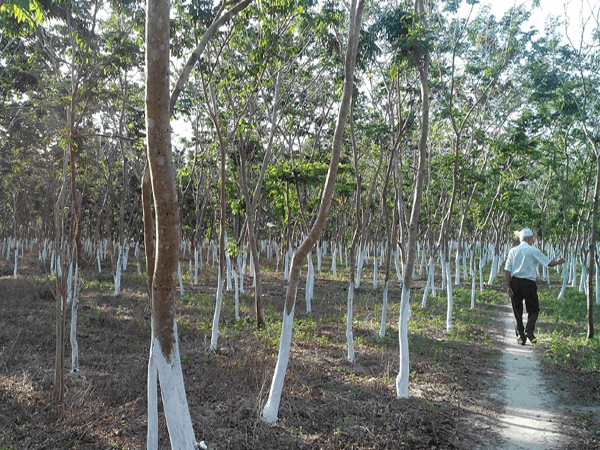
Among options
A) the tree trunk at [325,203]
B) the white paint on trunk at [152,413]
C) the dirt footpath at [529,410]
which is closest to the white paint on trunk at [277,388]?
the tree trunk at [325,203]

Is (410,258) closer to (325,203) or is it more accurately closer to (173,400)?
(325,203)

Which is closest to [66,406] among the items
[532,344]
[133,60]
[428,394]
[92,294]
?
[428,394]

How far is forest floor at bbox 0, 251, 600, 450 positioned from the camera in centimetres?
522

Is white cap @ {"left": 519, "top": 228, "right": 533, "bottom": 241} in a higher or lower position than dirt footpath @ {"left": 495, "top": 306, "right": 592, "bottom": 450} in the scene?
higher

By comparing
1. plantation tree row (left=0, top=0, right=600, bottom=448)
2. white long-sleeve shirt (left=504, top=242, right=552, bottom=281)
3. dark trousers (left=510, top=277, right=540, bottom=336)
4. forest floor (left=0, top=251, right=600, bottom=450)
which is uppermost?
plantation tree row (left=0, top=0, right=600, bottom=448)

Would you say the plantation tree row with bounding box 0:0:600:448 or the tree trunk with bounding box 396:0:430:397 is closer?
the plantation tree row with bounding box 0:0:600:448

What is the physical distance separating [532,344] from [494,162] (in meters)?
7.48

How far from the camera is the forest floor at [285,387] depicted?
206 inches

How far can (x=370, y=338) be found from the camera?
10.6 metres

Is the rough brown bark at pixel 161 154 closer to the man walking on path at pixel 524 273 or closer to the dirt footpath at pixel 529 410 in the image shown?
the dirt footpath at pixel 529 410

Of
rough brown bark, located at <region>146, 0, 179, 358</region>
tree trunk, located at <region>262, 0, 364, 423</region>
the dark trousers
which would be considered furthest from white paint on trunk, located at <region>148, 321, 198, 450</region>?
the dark trousers

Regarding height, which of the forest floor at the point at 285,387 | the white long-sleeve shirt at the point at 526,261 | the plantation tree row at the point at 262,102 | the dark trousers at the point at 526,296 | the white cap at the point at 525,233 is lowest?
the forest floor at the point at 285,387

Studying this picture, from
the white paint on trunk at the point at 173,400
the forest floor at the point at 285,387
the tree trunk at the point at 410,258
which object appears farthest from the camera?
the tree trunk at the point at 410,258

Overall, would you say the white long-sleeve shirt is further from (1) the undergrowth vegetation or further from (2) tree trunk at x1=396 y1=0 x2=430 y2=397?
(2) tree trunk at x1=396 y1=0 x2=430 y2=397
